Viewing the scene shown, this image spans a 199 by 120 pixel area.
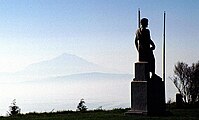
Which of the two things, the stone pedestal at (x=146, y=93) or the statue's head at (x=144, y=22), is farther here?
Answer: the statue's head at (x=144, y=22)

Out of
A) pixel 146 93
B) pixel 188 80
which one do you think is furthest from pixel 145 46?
pixel 188 80

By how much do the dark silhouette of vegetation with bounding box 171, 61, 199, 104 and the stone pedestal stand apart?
9583 mm

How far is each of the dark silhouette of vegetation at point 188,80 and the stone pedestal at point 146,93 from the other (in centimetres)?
958

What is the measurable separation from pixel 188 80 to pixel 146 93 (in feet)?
38.4

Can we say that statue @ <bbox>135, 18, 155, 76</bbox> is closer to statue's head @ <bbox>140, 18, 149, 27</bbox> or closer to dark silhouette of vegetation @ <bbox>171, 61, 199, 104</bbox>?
statue's head @ <bbox>140, 18, 149, 27</bbox>

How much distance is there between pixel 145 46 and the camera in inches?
855

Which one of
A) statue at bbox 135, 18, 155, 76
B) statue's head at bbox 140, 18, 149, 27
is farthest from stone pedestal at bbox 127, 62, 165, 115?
statue's head at bbox 140, 18, 149, 27

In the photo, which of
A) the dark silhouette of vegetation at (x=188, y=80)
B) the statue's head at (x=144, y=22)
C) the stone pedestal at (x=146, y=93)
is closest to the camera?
the stone pedestal at (x=146, y=93)

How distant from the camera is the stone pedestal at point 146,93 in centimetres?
2111

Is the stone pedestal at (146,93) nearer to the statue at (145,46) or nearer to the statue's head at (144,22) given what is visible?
the statue at (145,46)

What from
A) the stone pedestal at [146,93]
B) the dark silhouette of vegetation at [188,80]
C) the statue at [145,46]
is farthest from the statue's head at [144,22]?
the dark silhouette of vegetation at [188,80]

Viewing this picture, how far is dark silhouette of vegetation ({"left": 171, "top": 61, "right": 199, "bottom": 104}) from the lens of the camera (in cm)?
3131

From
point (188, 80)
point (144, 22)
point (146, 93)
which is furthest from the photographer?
point (188, 80)

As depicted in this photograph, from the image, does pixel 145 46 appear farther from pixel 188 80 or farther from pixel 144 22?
pixel 188 80
